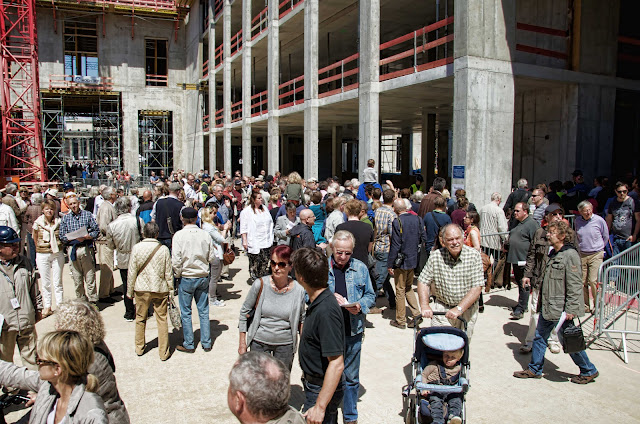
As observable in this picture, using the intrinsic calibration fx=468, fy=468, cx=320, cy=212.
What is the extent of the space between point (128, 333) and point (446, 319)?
475 centimetres

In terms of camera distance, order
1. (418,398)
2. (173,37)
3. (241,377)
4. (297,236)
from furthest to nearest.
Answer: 1. (173,37)
2. (297,236)
3. (418,398)
4. (241,377)

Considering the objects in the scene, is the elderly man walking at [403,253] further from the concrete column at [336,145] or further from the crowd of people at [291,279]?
the concrete column at [336,145]

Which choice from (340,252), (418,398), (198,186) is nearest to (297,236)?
(340,252)

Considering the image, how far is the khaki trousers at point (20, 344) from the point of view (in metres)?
4.65

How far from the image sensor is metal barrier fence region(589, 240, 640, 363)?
645 centimetres

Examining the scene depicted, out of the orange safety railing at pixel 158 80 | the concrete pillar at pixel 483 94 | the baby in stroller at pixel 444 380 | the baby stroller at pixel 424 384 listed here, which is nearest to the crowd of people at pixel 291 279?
the baby in stroller at pixel 444 380

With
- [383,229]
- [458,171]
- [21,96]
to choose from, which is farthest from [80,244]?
[21,96]

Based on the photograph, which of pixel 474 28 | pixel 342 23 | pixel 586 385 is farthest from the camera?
pixel 342 23

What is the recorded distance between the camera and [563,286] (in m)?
5.29

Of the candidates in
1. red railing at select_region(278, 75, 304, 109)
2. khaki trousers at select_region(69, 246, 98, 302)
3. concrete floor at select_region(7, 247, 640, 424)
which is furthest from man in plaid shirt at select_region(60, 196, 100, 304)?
red railing at select_region(278, 75, 304, 109)

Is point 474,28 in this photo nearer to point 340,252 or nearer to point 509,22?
point 509,22

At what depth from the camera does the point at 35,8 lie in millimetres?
29391

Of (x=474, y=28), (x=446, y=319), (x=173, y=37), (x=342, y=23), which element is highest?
(x=173, y=37)

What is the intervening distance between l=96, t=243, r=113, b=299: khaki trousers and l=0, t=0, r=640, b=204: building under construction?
743 centimetres
